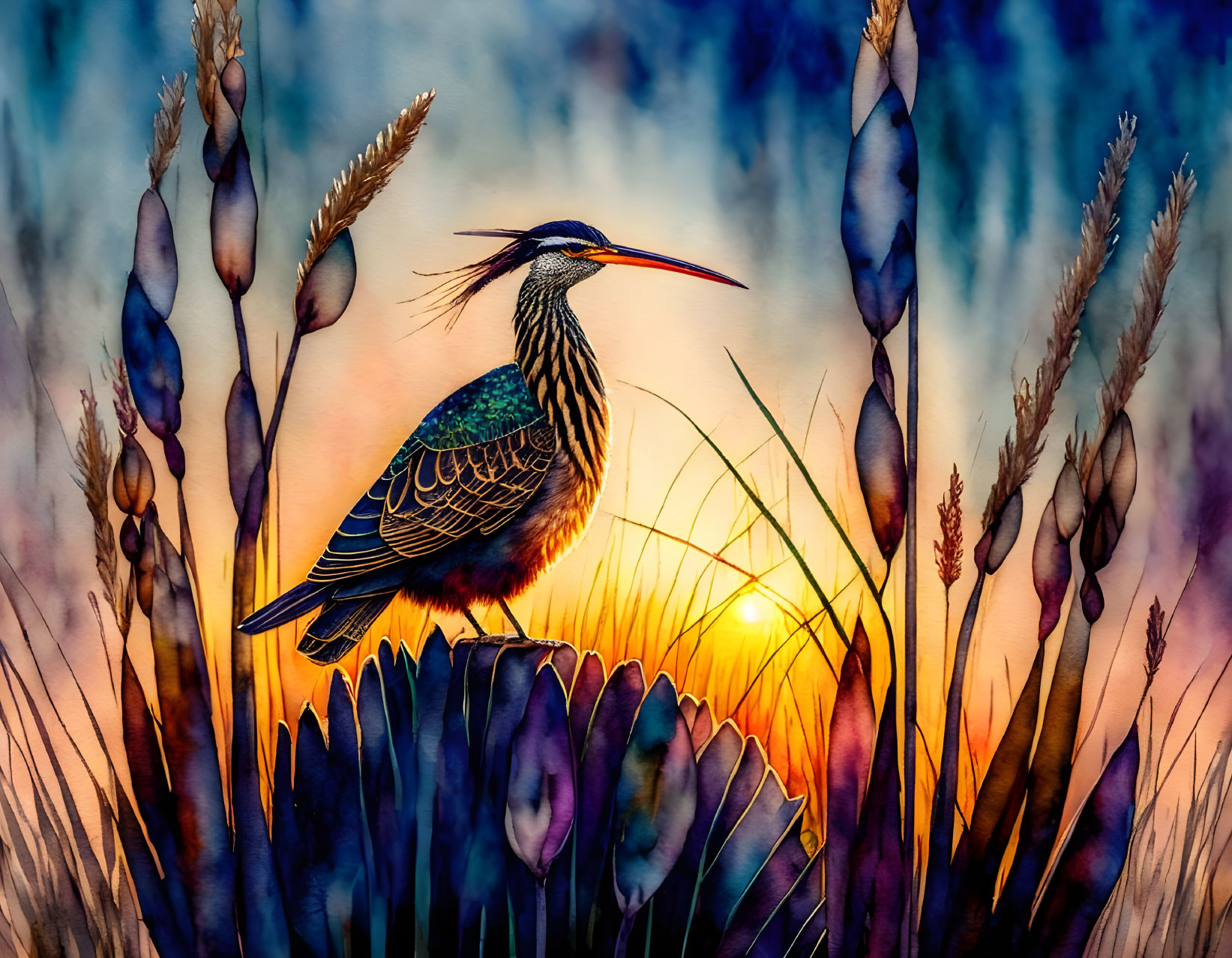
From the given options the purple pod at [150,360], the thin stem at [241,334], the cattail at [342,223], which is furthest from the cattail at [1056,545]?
the purple pod at [150,360]

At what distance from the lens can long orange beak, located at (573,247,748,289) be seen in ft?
4.54

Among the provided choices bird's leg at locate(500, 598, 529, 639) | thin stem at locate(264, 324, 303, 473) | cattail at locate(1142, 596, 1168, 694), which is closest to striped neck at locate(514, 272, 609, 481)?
bird's leg at locate(500, 598, 529, 639)

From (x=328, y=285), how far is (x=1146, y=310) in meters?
1.40

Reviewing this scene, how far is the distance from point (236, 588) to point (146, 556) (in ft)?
0.53

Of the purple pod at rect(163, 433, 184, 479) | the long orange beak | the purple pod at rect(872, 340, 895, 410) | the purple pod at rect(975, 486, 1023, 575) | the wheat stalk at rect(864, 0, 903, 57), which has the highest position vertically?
the wheat stalk at rect(864, 0, 903, 57)

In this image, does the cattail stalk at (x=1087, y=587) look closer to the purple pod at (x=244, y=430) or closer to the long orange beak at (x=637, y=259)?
the long orange beak at (x=637, y=259)

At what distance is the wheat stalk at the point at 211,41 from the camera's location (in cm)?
137

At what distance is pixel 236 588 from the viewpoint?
1400 mm

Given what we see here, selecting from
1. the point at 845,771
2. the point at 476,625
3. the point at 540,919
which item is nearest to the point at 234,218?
the point at 476,625

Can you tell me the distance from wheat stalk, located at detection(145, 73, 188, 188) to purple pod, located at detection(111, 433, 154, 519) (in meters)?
0.44

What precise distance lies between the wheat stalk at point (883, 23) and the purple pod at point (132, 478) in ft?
4.64

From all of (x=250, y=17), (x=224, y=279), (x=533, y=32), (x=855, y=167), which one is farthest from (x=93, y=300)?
(x=855, y=167)

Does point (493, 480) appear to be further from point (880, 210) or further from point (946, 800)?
point (946, 800)

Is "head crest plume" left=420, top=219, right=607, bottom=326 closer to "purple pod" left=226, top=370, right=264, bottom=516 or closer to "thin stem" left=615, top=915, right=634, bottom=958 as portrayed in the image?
"purple pod" left=226, top=370, right=264, bottom=516
